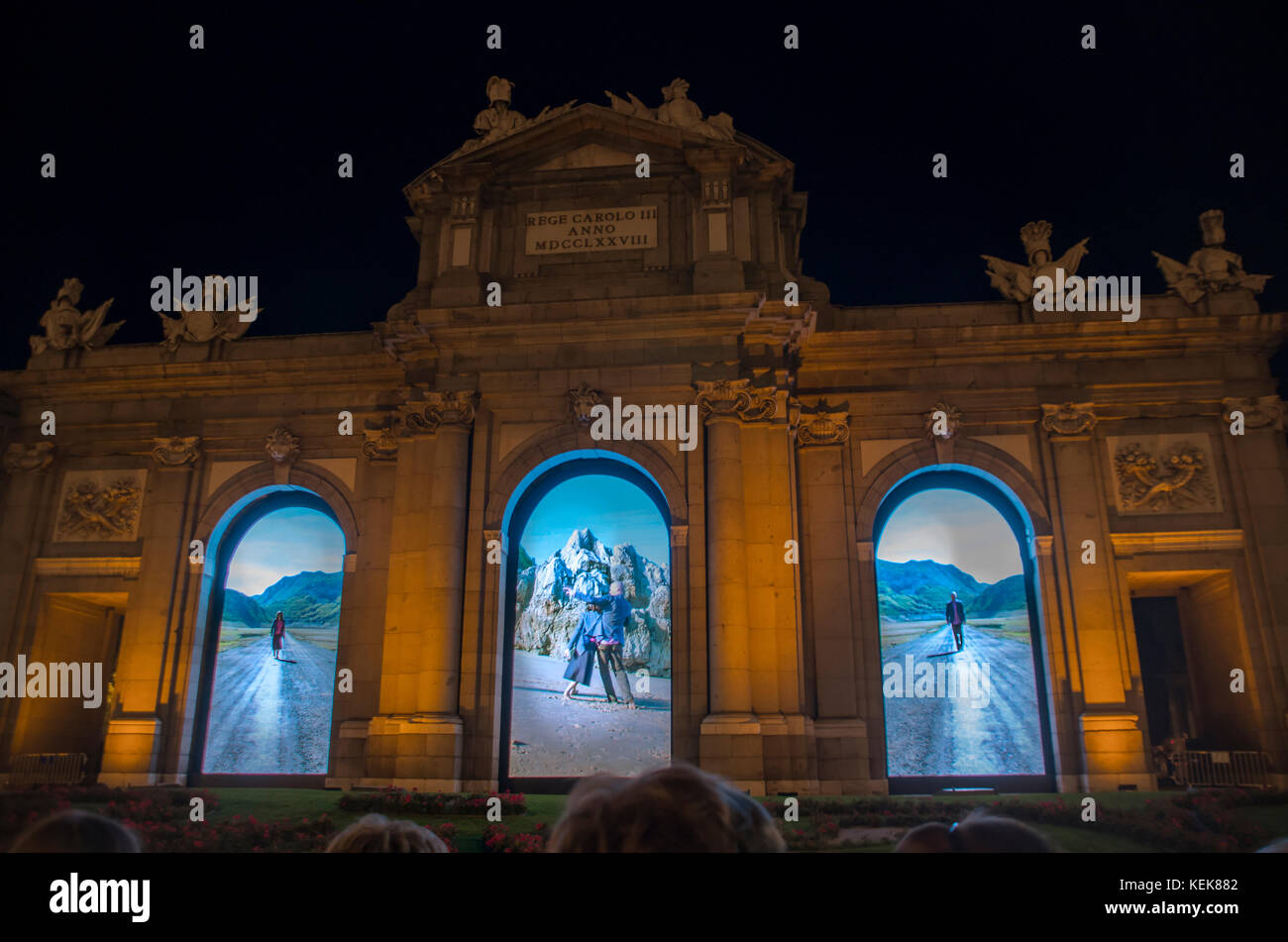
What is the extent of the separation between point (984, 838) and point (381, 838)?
2.23m

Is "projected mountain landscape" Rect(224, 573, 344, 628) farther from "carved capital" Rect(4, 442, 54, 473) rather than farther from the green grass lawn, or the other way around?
"carved capital" Rect(4, 442, 54, 473)

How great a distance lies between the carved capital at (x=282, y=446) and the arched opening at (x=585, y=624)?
7.44m

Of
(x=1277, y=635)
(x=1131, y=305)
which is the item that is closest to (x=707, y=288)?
(x=1131, y=305)

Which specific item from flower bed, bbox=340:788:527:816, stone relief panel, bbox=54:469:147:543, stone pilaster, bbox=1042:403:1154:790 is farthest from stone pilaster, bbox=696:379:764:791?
stone relief panel, bbox=54:469:147:543

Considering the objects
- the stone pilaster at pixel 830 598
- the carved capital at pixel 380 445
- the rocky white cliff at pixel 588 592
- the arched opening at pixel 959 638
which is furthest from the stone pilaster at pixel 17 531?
the arched opening at pixel 959 638

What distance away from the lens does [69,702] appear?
28797mm

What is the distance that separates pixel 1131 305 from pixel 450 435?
62.8 feet

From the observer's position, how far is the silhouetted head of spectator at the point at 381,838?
3.62 metres

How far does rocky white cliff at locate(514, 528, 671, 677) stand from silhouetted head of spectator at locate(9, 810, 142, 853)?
20.9 meters

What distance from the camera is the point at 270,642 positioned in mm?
28016

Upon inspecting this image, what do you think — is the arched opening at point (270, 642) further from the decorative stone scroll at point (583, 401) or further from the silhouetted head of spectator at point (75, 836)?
the silhouetted head of spectator at point (75, 836)

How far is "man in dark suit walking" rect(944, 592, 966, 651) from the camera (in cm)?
2594

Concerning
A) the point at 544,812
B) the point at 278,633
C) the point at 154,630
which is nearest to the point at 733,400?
the point at 544,812

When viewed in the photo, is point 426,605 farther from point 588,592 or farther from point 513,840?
point 513,840
